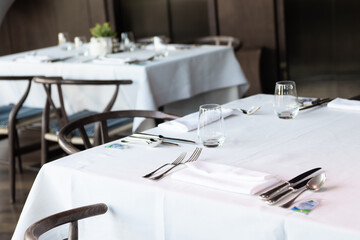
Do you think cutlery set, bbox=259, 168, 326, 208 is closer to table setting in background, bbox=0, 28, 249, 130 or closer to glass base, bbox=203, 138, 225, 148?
glass base, bbox=203, 138, 225, 148

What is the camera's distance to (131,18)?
6.96 m

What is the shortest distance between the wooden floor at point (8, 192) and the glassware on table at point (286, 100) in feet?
5.95

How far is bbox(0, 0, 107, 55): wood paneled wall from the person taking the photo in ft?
23.4

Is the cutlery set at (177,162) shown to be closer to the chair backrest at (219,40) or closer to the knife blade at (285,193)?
the knife blade at (285,193)

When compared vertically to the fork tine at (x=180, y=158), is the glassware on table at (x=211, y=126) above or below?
above

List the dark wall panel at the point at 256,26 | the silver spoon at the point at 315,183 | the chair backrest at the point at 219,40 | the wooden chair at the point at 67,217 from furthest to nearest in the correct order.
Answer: the dark wall panel at the point at 256,26 < the chair backrest at the point at 219,40 < the wooden chair at the point at 67,217 < the silver spoon at the point at 315,183

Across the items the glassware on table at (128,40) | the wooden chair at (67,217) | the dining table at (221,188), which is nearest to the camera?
the dining table at (221,188)

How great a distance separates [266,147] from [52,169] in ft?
2.23

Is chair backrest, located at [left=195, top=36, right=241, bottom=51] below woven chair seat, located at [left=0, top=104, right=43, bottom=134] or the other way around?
the other way around

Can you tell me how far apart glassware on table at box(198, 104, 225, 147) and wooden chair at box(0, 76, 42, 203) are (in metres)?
2.26

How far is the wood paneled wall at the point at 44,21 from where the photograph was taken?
23.4 feet

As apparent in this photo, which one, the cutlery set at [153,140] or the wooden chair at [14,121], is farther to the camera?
the wooden chair at [14,121]

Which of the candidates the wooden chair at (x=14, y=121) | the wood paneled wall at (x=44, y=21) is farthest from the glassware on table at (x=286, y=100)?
the wood paneled wall at (x=44, y=21)

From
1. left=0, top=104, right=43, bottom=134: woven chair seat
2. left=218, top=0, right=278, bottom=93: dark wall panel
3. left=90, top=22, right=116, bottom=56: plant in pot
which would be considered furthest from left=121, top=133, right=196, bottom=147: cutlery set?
left=218, top=0, right=278, bottom=93: dark wall panel
